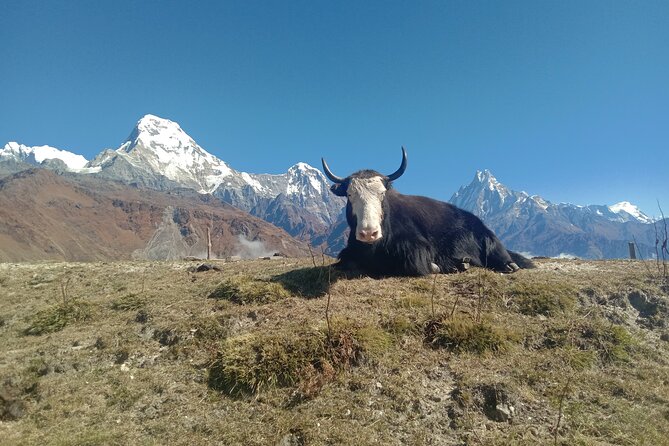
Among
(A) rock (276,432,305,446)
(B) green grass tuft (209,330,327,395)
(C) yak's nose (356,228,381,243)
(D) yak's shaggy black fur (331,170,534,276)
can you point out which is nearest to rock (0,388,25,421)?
(B) green grass tuft (209,330,327,395)

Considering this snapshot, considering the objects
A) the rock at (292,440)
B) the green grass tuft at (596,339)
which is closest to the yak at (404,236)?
the green grass tuft at (596,339)

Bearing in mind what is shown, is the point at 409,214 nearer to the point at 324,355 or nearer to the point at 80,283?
the point at 324,355

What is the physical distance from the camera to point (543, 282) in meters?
7.91

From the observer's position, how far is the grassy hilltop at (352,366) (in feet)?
13.6

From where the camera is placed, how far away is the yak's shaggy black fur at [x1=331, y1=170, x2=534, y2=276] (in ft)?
30.0

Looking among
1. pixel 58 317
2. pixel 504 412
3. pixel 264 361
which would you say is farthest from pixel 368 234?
pixel 58 317

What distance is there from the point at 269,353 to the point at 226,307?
2.42 m

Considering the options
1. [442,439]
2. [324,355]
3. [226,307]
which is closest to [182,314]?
[226,307]

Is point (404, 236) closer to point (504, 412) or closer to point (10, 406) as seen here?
point (504, 412)

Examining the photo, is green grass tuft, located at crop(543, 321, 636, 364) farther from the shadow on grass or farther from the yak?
the shadow on grass

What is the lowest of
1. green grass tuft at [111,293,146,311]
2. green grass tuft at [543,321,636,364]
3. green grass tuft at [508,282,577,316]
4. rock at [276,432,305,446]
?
rock at [276,432,305,446]

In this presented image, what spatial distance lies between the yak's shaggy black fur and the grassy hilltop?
1.10 metres

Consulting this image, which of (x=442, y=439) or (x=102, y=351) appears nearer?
(x=442, y=439)

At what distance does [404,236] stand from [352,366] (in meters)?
4.89
